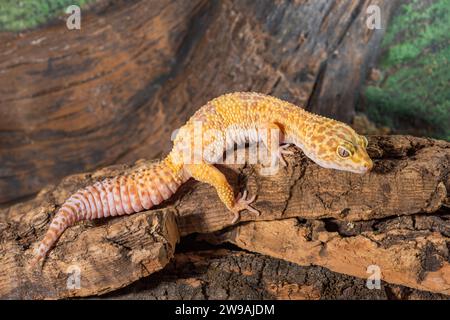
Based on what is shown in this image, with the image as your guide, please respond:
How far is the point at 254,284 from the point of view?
360 centimetres

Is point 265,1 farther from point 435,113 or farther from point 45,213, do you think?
point 45,213

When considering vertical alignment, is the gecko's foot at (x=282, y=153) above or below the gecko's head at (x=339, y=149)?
below

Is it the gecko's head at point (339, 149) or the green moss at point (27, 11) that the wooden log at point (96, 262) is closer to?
the gecko's head at point (339, 149)

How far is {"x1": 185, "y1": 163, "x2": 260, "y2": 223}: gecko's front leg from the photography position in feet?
12.1

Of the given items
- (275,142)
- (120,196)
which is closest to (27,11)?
(120,196)

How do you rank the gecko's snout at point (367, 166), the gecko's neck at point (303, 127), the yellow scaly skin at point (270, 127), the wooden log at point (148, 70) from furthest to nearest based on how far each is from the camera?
the wooden log at point (148, 70) → the gecko's neck at point (303, 127) → the yellow scaly skin at point (270, 127) → the gecko's snout at point (367, 166)

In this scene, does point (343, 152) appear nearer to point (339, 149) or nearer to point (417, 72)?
point (339, 149)

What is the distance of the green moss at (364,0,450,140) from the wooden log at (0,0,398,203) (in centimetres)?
28

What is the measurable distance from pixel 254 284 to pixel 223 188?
87cm

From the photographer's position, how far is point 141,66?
5.40 meters

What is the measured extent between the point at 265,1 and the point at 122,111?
7.71 feet

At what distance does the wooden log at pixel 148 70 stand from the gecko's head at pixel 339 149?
1.77 metres

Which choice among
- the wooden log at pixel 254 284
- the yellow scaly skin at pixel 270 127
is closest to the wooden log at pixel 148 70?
the yellow scaly skin at pixel 270 127

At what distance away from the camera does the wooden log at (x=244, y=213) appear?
339 centimetres
